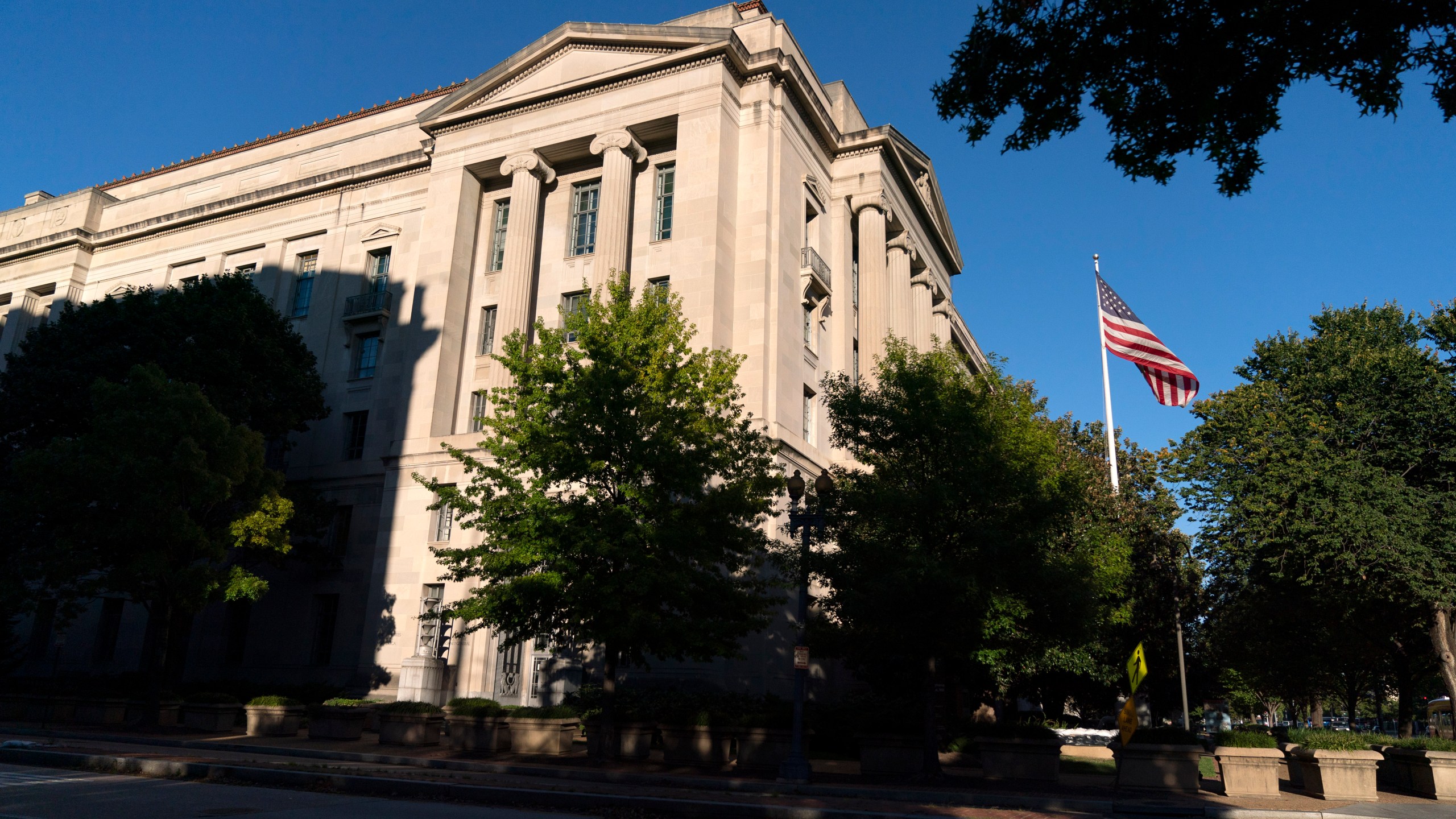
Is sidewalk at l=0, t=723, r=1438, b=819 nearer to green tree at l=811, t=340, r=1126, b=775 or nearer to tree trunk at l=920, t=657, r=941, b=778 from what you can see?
tree trunk at l=920, t=657, r=941, b=778

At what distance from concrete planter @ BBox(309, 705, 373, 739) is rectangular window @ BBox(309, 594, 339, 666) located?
983 cm

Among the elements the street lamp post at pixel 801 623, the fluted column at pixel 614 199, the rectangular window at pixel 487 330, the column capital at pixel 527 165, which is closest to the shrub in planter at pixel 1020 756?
the street lamp post at pixel 801 623

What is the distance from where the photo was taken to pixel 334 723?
25422mm

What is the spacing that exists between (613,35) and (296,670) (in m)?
28.2

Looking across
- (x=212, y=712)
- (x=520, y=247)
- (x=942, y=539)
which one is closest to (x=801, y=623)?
(x=942, y=539)

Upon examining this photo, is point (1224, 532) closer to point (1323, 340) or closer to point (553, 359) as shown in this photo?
point (1323, 340)

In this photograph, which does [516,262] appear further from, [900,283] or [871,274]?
[900,283]

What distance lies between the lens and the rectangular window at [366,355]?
128ft

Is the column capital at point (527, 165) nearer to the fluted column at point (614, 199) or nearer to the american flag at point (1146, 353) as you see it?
the fluted column at point (614, 199)

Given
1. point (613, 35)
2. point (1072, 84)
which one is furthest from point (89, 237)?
point (1072, 84)

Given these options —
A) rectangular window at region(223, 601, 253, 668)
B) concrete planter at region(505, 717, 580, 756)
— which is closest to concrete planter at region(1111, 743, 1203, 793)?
concrete planter at region(505, 717, 580, 756)

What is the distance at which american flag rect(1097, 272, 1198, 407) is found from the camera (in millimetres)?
30109

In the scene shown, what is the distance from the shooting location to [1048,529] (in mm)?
19766

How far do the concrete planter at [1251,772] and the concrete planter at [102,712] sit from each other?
31.2m
